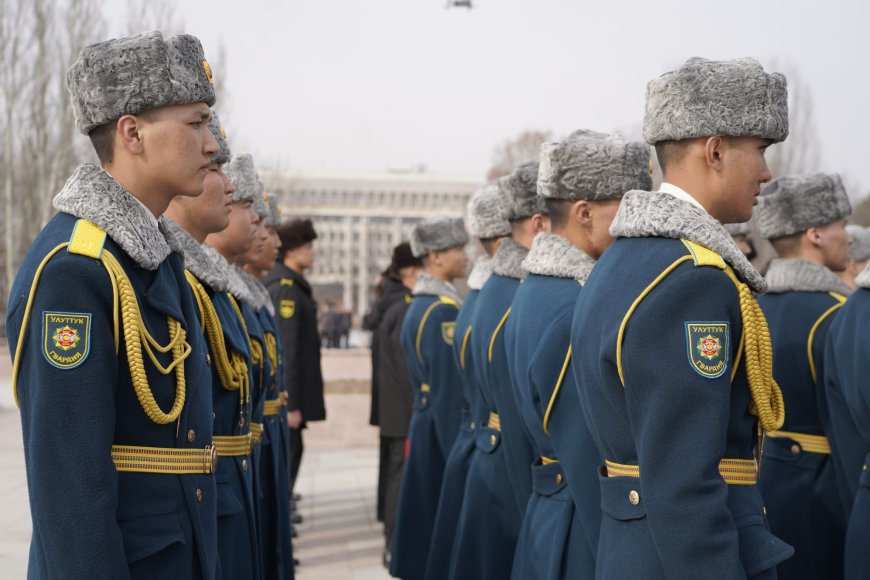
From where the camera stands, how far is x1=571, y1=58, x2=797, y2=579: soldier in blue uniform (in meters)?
2.78

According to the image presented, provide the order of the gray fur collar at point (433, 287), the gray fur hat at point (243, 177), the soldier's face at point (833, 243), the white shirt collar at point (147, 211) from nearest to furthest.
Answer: the white shirt collar at point (147, 211), the soldier's face at point (833, 243), the gray fur hat at point (243, 177), the gray fur collar at point (433, 287)

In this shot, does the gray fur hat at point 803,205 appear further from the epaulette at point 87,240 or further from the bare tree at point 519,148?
the bare tree at point 519,148

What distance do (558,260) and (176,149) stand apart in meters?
1.52

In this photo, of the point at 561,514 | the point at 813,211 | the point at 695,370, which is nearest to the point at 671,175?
the point at 695,370

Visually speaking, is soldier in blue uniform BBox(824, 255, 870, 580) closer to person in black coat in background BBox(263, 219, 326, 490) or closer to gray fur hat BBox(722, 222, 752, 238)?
gray fur hat BBox(722, 222, 752, 238)

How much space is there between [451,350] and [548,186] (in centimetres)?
322

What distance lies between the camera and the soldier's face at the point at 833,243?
544 cm

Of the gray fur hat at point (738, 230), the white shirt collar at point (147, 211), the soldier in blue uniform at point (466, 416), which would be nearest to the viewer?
the white shirt collar at point (147, 211)

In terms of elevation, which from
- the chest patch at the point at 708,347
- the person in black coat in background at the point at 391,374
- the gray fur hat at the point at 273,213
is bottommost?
the person in black coat in background at the point at 391,374

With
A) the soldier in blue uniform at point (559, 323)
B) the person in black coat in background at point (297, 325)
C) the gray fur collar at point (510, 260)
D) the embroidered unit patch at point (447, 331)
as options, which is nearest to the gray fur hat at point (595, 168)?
the soldier in blue uniform at point (559, 323)

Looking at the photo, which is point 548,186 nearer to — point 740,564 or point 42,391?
point 740,564

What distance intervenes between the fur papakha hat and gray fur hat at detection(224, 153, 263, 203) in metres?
3.07

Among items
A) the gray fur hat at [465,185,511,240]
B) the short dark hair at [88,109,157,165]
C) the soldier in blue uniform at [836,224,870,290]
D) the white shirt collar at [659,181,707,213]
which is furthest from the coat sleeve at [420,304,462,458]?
the short dark hair at [88,109,157,165]

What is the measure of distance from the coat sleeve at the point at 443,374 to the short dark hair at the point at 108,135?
407cm
